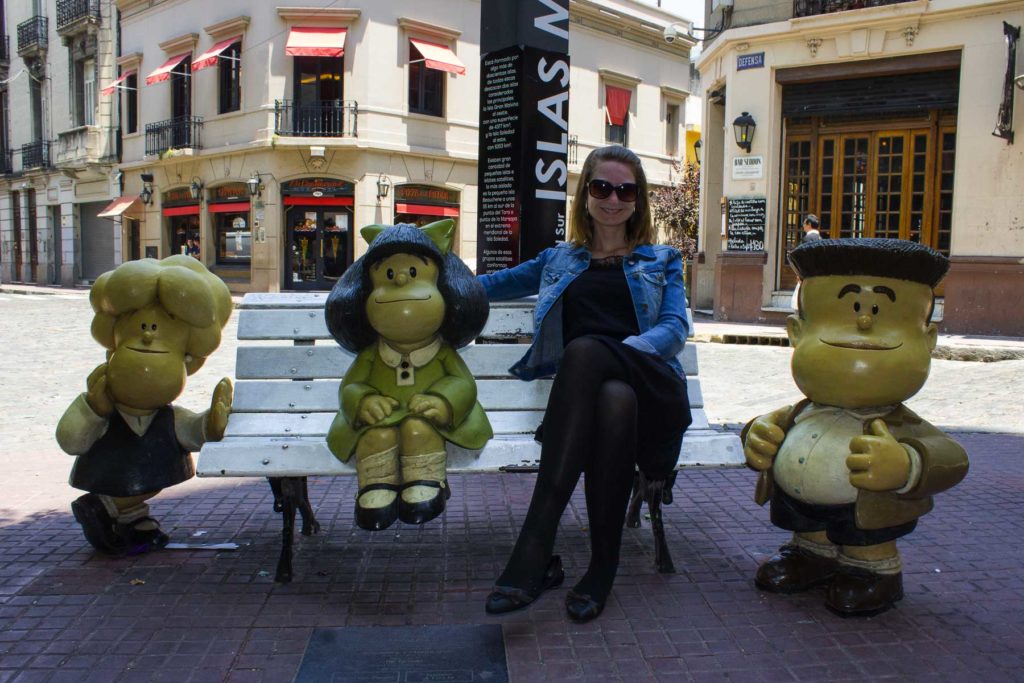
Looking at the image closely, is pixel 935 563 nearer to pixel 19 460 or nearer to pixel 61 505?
pixel 61 505

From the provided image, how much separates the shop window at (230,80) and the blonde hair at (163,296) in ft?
66.2

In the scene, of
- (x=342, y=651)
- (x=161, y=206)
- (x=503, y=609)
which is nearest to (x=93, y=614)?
(x=342, y=651)

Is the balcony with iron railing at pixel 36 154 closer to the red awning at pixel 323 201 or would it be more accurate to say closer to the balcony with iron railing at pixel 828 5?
the red awning at pixel 323 201

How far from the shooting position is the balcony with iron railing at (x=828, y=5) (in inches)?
538

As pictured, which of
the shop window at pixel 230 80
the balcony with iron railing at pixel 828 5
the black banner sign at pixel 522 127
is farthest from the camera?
the shop window at pixel 230 80

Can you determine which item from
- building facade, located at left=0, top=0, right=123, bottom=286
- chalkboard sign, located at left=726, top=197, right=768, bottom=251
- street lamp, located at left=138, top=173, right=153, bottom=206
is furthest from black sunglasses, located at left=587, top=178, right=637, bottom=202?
building facade, located at left=0, top=0, right=123, bottom=286

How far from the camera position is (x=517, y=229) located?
191 inches

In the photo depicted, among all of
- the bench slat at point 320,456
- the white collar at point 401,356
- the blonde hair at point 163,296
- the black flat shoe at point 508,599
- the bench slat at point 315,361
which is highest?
the blonde hair at point 163,296

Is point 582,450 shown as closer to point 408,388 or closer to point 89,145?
point 408,388

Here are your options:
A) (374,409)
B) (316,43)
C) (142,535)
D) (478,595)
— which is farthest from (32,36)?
(478,595)

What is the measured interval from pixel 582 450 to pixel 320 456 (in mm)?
962

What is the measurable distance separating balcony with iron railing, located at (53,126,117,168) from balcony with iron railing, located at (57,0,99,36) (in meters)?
3.31

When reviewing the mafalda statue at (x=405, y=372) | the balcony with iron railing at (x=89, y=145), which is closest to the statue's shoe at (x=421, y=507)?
the mafalda statue at (x=405, y=372)

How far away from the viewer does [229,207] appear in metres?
22.3
